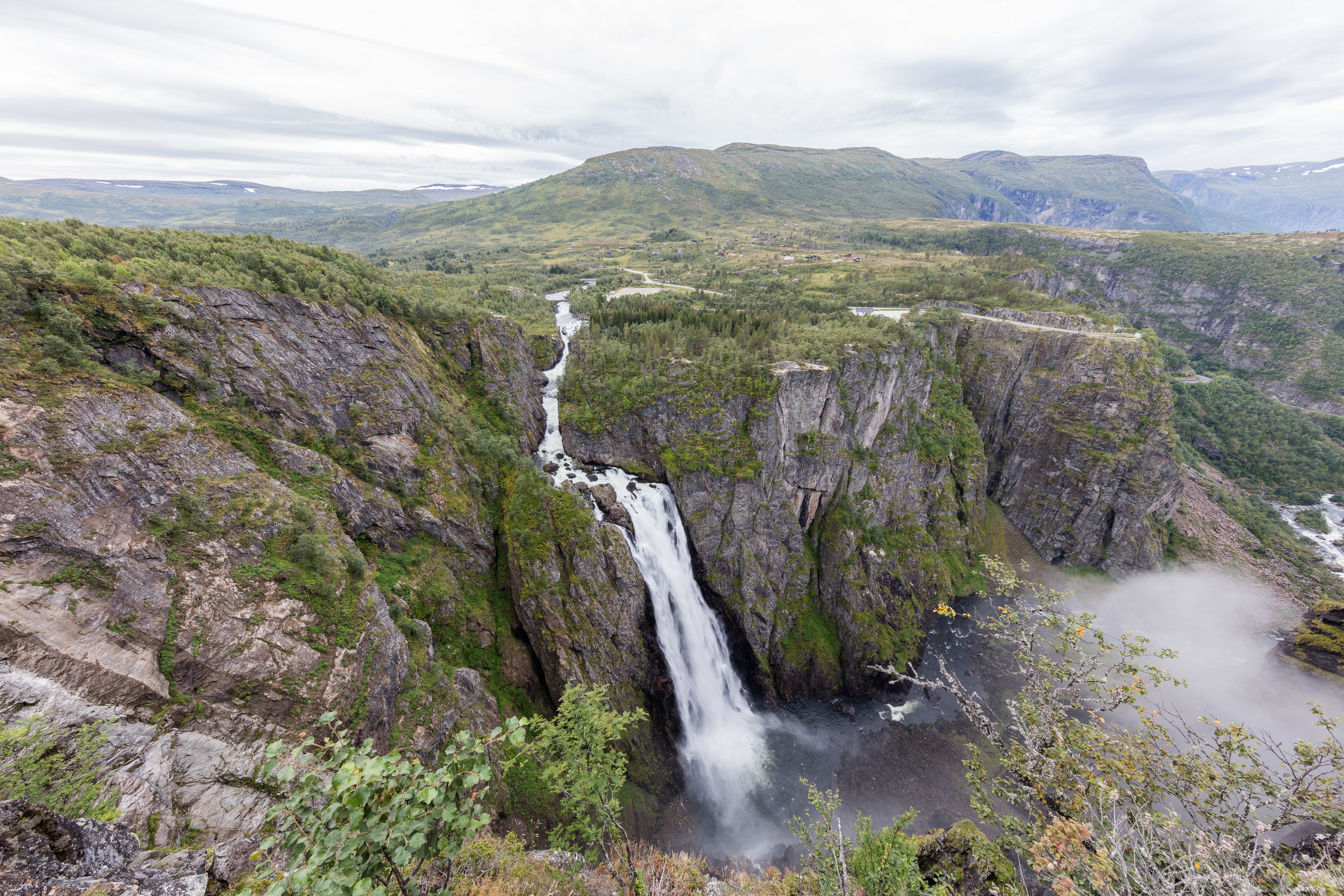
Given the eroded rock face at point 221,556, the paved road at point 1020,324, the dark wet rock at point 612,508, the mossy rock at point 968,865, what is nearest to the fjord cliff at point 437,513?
the eroded rock face at point 221,556

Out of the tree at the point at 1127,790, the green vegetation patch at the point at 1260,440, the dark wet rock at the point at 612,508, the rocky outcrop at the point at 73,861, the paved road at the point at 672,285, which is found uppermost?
the paved road at the point at 672,285

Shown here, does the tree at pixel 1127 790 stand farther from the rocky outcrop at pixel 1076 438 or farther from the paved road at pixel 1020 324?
the rocky outcrop at pixel 1076 438

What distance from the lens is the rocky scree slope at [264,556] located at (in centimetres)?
1428

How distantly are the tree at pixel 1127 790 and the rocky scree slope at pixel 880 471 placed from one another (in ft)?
86.2

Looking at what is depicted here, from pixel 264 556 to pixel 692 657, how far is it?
2877 cm

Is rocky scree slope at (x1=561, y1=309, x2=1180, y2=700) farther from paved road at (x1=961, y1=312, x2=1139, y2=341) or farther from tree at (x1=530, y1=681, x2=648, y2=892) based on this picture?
tree at (x1=530, y1=681, x2=648, y2=892)

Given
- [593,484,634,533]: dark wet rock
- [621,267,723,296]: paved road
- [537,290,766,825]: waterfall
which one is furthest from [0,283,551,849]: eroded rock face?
[621,267,723,296]: paved road

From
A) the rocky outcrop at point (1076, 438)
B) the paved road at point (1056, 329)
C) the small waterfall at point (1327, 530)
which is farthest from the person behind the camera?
the small waterfall at point (1327, 530)

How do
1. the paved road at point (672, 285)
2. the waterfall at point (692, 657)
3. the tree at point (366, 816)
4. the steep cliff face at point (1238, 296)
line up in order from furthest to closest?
the steep cliff face at point (1238, 296) → the paved road at point (672, 285) → the waterfall at point (692, 657) → the tree at point (366, 816)

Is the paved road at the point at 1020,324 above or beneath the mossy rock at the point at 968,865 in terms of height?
above

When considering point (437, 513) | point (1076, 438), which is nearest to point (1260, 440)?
point (1076, 438)

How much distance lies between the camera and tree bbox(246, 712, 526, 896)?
16.0 ft

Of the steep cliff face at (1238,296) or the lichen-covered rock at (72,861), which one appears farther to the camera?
the steep cliff face at (1238,296)

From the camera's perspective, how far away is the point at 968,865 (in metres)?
16.2
